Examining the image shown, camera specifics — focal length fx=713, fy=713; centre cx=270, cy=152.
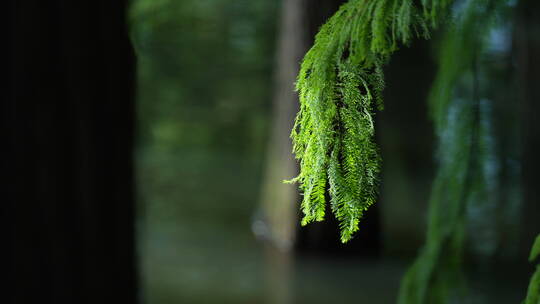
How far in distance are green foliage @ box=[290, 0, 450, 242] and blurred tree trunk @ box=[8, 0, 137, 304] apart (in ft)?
5.12

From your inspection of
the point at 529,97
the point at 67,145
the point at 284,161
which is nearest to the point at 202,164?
the point at 284,161

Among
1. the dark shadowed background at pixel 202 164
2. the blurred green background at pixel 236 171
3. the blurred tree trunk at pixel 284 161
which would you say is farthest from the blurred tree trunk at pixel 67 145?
the blurred tree trunk at pixel 284 161

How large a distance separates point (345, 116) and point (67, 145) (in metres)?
1.64

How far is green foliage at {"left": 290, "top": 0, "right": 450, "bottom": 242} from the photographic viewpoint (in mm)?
1050

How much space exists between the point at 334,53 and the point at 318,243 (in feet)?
13.1

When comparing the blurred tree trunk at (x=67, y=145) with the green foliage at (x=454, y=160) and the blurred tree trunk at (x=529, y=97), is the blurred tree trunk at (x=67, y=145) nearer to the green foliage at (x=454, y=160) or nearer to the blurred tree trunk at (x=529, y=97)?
the green foliage at (x=454, y=160)

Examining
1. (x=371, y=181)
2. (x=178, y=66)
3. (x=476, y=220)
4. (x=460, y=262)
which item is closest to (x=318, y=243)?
(x=476, y=220)

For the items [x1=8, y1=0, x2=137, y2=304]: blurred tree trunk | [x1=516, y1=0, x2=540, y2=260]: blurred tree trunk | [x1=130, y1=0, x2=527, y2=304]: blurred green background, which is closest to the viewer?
[x1=8, y1=0, x2=137, y2=304]: blurred tree trunk

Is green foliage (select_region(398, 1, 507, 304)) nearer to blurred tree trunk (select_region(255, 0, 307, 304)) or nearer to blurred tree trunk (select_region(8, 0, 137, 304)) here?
blurred tree trunk (select_region(8, 0, 137, 304))

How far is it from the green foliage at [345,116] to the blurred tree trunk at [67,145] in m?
1.56

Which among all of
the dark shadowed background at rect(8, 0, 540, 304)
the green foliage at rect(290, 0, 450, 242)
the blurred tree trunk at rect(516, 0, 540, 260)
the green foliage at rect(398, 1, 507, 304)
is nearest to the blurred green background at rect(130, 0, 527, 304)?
the dark shadowed background at rect(8, 0, 540, 304)

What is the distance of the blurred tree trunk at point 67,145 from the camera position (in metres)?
2.40

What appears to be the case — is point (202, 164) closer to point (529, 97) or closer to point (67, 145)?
point (529, 97)

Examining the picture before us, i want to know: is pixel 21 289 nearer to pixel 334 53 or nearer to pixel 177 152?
pixel 334 53
